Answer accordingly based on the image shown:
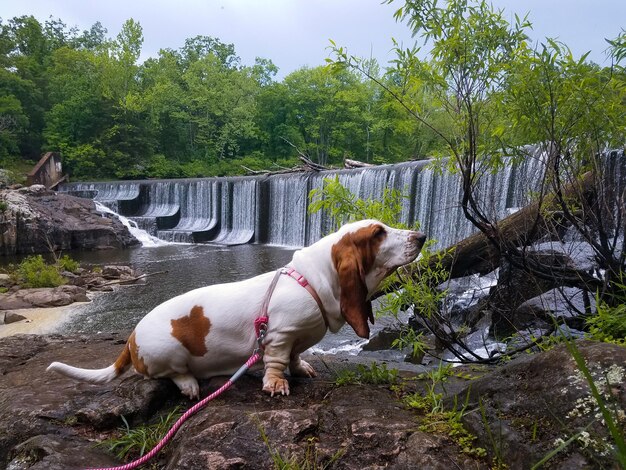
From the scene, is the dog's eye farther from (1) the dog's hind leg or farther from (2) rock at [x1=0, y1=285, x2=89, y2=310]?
(2) rock at [x1=0, y1=285, x2=89, y2=310]

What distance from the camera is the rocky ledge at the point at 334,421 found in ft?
5.06

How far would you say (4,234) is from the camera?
18750 millimetres

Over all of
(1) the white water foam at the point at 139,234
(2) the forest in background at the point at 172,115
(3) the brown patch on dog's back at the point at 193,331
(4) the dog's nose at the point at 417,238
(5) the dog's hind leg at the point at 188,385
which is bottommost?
(1) the white water foam at the point at 139,234

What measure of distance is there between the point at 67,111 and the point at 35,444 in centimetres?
4119

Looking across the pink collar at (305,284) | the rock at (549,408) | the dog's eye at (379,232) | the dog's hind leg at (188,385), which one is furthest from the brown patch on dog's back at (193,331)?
the rock at (549,408)

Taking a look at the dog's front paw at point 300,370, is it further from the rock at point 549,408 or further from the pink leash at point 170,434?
the rock at point 549,408

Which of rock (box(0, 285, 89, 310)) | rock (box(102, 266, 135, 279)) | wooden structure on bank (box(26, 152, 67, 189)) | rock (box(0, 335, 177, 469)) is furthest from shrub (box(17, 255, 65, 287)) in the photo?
wooden structure on bank (box(26, 152, 67, 189))

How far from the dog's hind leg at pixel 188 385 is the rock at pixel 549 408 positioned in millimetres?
1330

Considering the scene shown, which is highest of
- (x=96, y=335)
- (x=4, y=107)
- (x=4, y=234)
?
(x=4, y=107)

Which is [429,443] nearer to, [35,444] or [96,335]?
[35,444]

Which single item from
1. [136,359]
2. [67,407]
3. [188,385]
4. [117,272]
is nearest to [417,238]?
[188,385]

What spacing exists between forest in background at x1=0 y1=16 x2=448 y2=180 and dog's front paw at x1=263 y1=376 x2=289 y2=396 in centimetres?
3584

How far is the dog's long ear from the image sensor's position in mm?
2229

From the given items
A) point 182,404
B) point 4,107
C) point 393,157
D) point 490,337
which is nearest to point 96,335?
point 182,404
